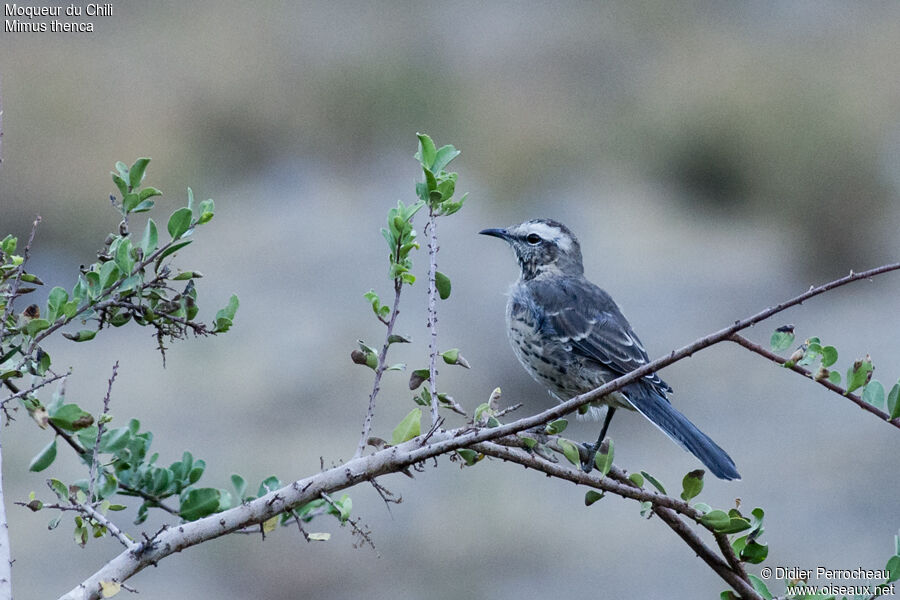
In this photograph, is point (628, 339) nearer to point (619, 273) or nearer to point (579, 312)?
point (579, 312)

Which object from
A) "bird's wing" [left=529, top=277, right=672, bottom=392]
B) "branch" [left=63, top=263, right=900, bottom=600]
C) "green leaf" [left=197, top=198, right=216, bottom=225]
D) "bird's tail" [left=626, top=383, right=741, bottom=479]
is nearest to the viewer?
"branch" [left=63, top=263, right=900, bottom=600]

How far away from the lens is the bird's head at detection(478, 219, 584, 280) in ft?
13.8

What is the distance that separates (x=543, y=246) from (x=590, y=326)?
2.11ft

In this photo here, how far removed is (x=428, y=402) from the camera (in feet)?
6.80

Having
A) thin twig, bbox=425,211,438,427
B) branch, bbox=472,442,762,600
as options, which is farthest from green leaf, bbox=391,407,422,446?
branch, bbox=472,442,762,600

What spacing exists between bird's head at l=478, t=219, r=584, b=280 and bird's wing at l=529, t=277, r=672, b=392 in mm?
193

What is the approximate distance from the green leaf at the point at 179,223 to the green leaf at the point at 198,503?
0.50 meters

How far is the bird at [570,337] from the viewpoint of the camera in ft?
10.5

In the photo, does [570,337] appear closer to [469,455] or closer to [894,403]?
[469,455]

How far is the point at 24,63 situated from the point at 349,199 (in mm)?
4146

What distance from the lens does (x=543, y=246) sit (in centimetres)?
422

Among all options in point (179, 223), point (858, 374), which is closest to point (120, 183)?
point (179, 223)

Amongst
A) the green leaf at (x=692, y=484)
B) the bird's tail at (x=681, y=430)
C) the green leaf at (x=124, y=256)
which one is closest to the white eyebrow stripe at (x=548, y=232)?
the bird's tail at (x=681, y=430)

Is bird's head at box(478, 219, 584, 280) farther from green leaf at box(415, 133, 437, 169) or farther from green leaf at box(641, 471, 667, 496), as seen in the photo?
green leaf at box(641, 471, 667, 496)
